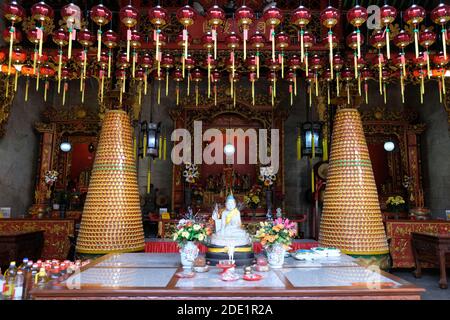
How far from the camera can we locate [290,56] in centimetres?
601

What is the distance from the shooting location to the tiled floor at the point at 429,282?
4.52 m

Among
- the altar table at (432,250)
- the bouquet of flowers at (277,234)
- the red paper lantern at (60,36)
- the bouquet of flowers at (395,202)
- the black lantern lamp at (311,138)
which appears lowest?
the altar table at (432,250)

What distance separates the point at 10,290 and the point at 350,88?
539 centimetres

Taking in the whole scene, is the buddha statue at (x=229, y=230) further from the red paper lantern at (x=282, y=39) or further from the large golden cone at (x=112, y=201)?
the red paper lantern at (x=282, y=39)

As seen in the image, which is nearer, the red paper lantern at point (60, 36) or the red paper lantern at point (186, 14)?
the red paper lantern at point (186, 14)

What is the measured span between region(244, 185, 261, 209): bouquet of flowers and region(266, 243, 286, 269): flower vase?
462 centimetres

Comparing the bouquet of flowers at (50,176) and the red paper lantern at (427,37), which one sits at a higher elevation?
the red paper lantern at (427,37)

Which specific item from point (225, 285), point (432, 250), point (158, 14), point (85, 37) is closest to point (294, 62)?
point (158, 14)

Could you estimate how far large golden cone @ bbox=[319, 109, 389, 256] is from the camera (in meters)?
4.65

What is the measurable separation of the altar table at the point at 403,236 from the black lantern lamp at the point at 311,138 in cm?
181

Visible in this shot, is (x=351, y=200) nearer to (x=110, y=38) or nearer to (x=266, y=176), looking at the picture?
(x=266, y=176)

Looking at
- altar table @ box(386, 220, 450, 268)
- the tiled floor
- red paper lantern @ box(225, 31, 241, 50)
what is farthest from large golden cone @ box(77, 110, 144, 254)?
altar table @ box(386, 220, 450, 268)

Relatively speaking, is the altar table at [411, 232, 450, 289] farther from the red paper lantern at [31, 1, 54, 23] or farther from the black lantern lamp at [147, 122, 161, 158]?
the red paper lantern at [31, 1, 54, 23]

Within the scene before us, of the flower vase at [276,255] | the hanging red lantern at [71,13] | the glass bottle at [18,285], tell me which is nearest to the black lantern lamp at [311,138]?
the flower vase at [276,255]
